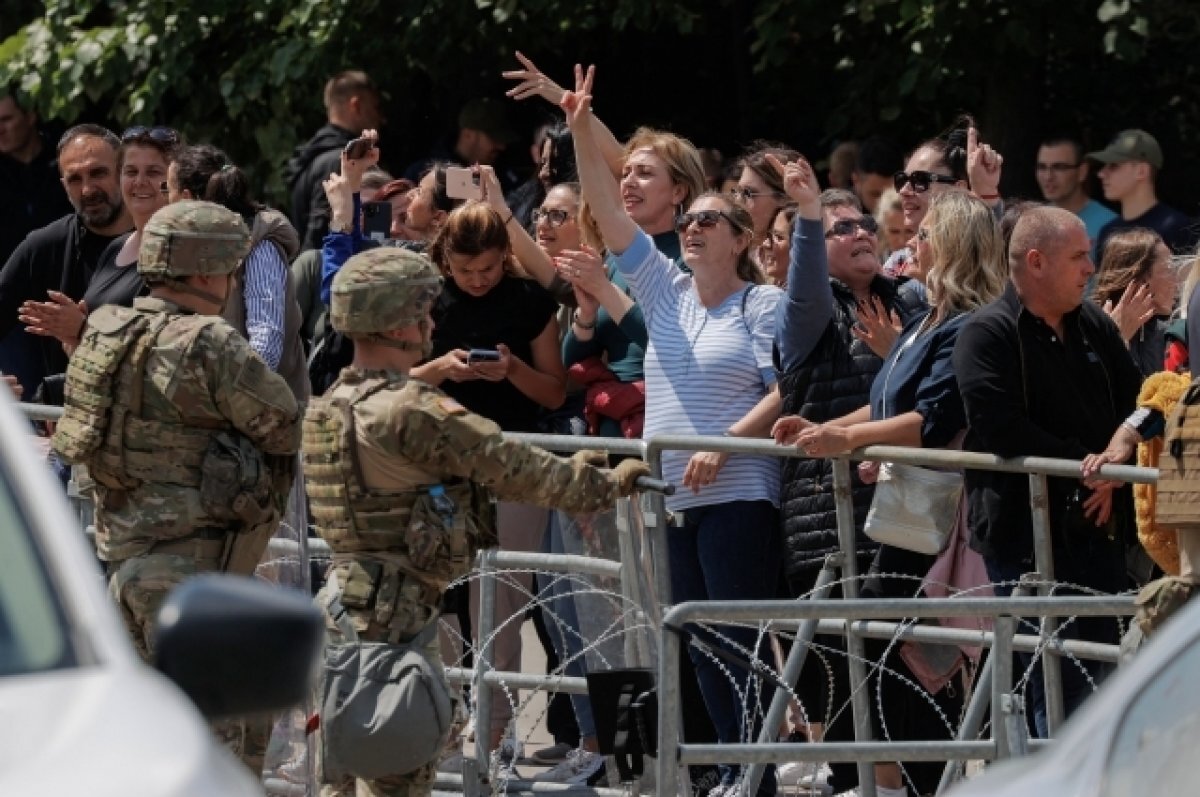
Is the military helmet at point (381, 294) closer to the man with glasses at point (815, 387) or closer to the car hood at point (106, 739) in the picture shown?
the man with glasses at point (815, 387)

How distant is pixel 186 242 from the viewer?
7.20 meters

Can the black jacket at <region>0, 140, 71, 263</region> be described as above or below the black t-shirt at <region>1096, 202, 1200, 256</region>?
above

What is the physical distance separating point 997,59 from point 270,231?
4.61 meters

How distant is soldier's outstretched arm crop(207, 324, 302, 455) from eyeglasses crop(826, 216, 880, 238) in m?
2.20

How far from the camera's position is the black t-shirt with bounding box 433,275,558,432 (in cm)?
895

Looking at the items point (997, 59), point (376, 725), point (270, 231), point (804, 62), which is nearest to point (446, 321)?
point (270, 231)

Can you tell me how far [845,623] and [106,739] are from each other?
180 inches

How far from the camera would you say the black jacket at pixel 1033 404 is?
7.45m

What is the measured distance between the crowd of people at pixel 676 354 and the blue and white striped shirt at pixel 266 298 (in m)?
0.01

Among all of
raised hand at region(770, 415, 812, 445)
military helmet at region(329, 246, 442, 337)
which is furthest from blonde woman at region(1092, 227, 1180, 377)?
military helmet at region(329, 246, 442, 337)

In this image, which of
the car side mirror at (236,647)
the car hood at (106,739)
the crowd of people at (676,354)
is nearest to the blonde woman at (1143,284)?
the crowd of people at (676,354)

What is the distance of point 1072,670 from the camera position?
7375mm

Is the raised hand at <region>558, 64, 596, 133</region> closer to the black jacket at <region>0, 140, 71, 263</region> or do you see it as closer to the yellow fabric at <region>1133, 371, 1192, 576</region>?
the yellow fabric at <region>1133, 371, 1192, 576</region>

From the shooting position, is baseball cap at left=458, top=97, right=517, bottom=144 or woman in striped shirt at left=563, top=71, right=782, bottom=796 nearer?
woman in striped shirt at left=563, top=71, right=782, bottom=796
